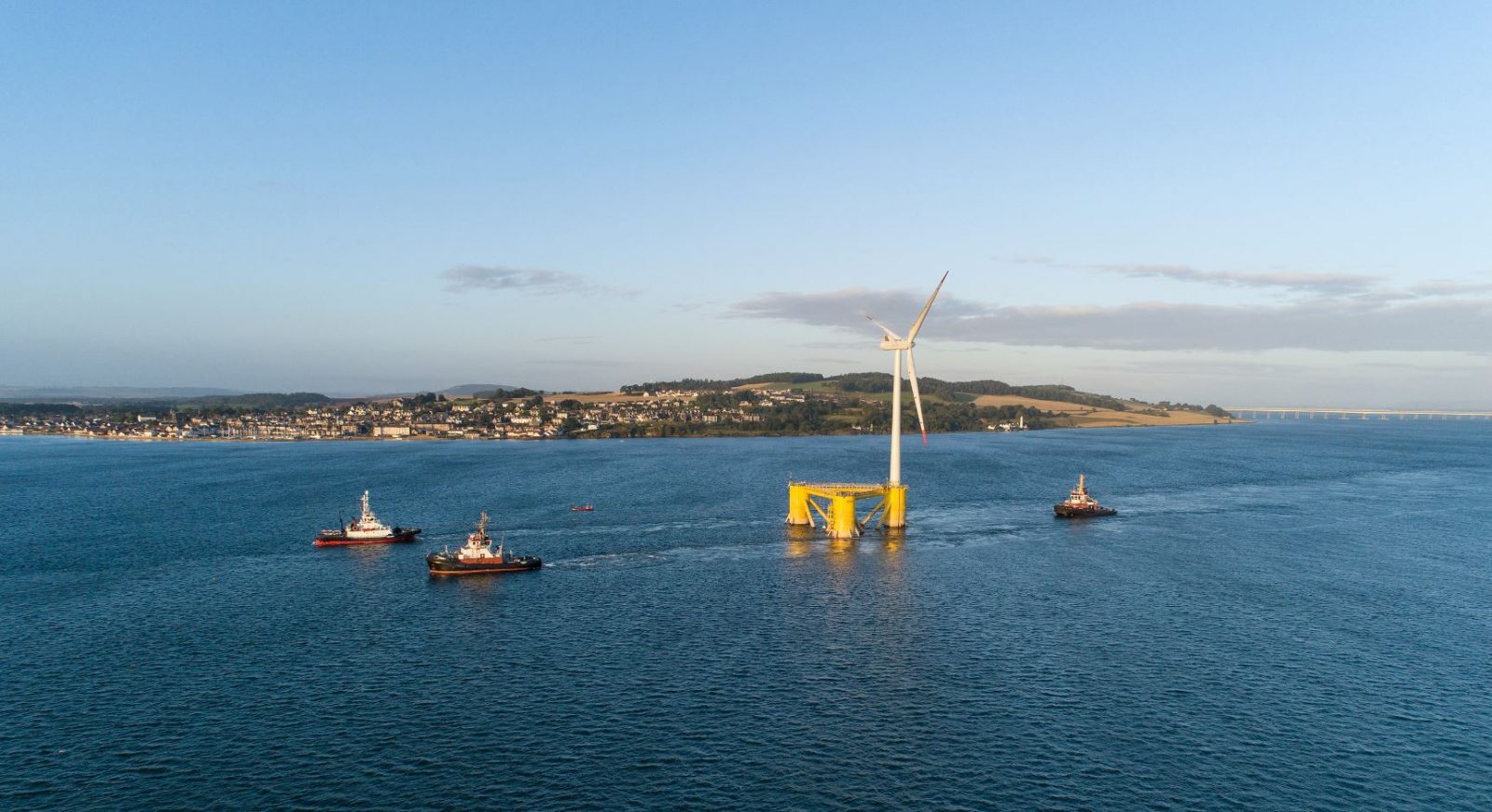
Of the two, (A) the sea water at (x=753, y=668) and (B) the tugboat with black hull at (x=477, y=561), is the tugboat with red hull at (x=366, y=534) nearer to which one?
(A) the sea water at (x=753, y=668)

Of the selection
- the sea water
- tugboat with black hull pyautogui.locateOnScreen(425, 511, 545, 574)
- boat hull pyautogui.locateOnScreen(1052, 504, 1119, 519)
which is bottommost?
the sea water

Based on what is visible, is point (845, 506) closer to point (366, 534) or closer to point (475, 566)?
point (475, 566)

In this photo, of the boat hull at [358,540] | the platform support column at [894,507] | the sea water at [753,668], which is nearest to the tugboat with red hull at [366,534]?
the boat hull at [358,540]

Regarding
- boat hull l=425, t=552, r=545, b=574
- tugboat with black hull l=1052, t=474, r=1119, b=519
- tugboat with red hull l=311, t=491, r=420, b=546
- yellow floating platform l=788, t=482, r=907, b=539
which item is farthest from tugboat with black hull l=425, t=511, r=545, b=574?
tugboat with black hull l=1052, t=474, r=1119, b=519

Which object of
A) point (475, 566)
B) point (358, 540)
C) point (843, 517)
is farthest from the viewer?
point (843, 517)

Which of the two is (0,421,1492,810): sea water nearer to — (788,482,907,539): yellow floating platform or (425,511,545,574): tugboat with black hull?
(788,482,907,539): yellow floating platform

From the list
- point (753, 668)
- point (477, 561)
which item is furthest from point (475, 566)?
point (753, 668)

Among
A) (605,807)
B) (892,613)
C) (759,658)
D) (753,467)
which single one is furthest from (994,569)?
(753,467)
